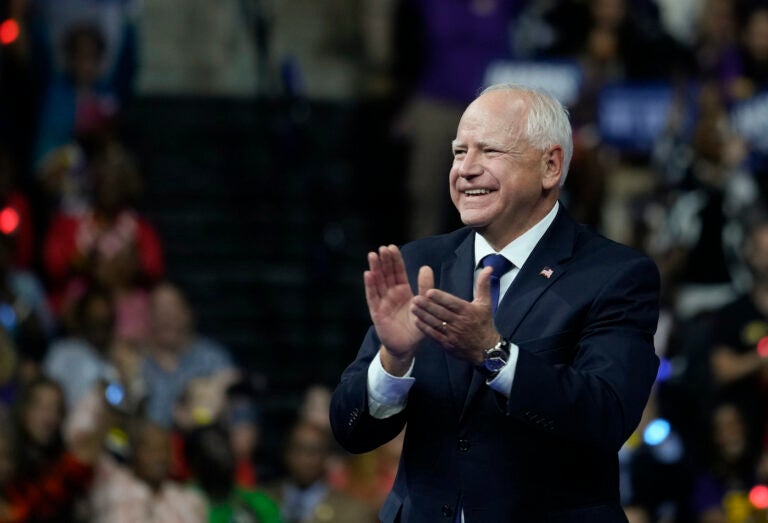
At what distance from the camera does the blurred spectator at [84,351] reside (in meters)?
9.02

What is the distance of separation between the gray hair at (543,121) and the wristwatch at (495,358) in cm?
54

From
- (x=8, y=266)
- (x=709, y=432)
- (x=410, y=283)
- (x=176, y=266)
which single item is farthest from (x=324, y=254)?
(x=410, y=283)

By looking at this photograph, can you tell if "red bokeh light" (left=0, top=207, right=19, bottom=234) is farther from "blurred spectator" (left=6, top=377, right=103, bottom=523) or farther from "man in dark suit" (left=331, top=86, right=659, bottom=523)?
"man in dark suit" (left=331, top=86, right=659, bottom=523)

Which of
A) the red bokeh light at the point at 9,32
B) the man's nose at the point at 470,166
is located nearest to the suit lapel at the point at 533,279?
Result: the man's nose at the point at 470,166

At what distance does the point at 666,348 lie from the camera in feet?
31.0

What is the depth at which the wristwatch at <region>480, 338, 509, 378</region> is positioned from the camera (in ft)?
11.9

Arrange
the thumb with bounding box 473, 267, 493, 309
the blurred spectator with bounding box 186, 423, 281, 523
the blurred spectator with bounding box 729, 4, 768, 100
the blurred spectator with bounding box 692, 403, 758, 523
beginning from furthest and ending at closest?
the blurred spectator with bounding box 729, 4, 768, 100, the blurred spectator with bounding box 692, 403, 758, 523, the blurred spectator with bounding box 186, 423, 281, 523, the thumb with bounding box 473, 267, 493, 309

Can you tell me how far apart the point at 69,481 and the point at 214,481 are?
0.69m

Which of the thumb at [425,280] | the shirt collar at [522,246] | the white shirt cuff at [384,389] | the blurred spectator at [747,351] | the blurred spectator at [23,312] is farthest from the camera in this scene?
the blurred spectator at [23,312]

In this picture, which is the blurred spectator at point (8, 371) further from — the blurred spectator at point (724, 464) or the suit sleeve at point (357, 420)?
the suit sleeve at point (357, 420)

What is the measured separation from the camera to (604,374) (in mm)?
3730

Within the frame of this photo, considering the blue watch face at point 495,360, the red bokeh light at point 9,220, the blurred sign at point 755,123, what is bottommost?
the red bokeh light at point 9,220

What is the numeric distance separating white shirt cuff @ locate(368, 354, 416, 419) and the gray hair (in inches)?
23.5

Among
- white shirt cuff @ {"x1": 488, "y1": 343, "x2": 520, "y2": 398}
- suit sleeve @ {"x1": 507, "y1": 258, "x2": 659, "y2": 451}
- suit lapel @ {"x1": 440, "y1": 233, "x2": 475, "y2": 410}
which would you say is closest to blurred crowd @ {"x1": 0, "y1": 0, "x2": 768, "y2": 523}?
suit lapel @ {"x1": 440, "y1": 233, "x2": 475, "y2": 410}
